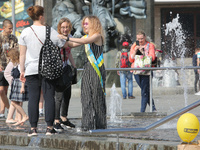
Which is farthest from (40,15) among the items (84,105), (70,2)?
(70,2)

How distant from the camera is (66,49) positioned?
8.38 meters

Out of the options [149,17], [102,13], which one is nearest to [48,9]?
[102,13]

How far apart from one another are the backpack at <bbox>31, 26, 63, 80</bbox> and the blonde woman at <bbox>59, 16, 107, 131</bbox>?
498 mm

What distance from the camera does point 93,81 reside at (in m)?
7.82

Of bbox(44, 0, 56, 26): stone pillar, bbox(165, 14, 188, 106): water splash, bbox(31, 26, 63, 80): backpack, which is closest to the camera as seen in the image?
bbox(31, 26, 63, 80): backpack

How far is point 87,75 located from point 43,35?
34.8 inches

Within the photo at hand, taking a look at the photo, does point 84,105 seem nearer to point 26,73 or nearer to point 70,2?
point 26,73

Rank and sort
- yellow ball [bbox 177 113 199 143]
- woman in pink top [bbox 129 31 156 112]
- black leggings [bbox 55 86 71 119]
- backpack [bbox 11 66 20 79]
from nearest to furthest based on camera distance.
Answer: yellow ball [bbox 177 113 199 143], black leggings [bbox 55 86 71 119], backpack [bbox 11 66 20 79], woman in pink top [bbox 129 31 156 112]

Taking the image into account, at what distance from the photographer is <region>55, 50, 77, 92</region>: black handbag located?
25.2 feet

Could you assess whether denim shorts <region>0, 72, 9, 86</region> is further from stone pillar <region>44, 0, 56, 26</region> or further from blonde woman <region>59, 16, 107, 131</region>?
stone pillar <region>44, 0, 56, 26</region>

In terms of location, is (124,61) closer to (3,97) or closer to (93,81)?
(3,97)

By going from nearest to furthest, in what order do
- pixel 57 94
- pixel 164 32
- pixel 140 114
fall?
1. pixel 57 94
2. pixel 140 114
3. pixel 164 32

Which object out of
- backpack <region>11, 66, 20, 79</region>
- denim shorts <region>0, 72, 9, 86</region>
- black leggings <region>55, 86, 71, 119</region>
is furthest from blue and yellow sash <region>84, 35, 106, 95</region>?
denim shorts <region>0, 72, 9, 86</region>

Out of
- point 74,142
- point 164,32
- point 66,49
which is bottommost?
point 74,142
